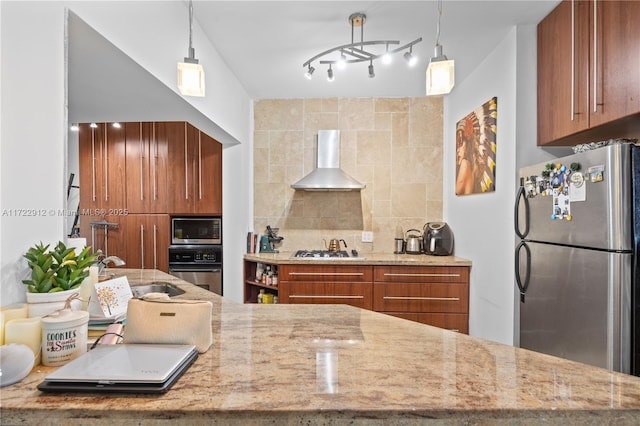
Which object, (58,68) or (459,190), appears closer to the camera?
(58,68)

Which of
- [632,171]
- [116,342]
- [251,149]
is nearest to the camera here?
[116,342]

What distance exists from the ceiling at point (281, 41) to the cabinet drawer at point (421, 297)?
1.94 meters

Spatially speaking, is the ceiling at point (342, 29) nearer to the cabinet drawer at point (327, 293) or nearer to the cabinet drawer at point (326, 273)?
the cabinet drawer at point (326, 273)

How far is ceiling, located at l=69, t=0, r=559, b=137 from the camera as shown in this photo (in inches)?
68.9

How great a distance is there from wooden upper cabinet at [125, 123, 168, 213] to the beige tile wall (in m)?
1.06

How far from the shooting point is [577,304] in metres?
1.62

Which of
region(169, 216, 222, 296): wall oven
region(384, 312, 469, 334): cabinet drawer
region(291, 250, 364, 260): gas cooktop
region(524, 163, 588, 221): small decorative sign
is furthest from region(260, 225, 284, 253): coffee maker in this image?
region(524, 163, 588, 221): small decorative sign

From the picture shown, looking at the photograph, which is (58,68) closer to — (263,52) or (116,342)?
(116,342)

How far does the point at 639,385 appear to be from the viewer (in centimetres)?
80

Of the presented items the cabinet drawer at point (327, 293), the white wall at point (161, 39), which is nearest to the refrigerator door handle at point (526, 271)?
the cabinet drawer at point (327, 293)

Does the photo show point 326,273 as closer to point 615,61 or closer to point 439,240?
point 439,240

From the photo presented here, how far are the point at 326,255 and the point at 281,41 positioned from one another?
1.92 metres

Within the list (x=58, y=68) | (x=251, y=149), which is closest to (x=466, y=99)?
(x=251, y=149)

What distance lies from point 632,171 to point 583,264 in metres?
0.47
